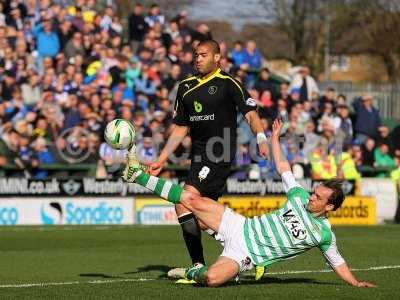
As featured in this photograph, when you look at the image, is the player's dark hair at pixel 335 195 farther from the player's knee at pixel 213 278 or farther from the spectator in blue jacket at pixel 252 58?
the spectator in blue jacket at pixel 252 58

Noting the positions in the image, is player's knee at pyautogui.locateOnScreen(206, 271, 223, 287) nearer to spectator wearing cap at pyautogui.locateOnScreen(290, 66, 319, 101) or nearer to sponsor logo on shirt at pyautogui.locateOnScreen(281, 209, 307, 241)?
sponsor logo on shirt at pyautogui.locateOnScreen(281, 209, 307, 241)

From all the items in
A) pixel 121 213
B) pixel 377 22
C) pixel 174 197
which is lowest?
pixel 121 213

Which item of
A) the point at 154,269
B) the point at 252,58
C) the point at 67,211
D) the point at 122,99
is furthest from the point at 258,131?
the point at 252,58

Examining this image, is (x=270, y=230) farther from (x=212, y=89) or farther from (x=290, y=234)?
(x=212, y=89)

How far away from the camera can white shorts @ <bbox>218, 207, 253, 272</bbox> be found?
35.3ft

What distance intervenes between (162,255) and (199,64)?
4.40 m

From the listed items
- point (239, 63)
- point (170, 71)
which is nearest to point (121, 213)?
point (170, 71)

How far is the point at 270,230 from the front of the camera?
1077cm

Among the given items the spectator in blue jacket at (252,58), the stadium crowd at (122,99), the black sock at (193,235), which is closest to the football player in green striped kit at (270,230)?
the black sock at (193,235)

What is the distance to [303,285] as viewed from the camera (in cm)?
1105

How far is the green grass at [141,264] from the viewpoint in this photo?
1032 cm

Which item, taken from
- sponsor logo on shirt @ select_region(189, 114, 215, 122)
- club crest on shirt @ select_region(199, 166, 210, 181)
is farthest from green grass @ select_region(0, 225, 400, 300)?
sponsor logo on shirt @ select_region(189, 114, 215, 122)

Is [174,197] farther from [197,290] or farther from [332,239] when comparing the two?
[332,239]

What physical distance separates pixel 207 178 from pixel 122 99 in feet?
44.7
